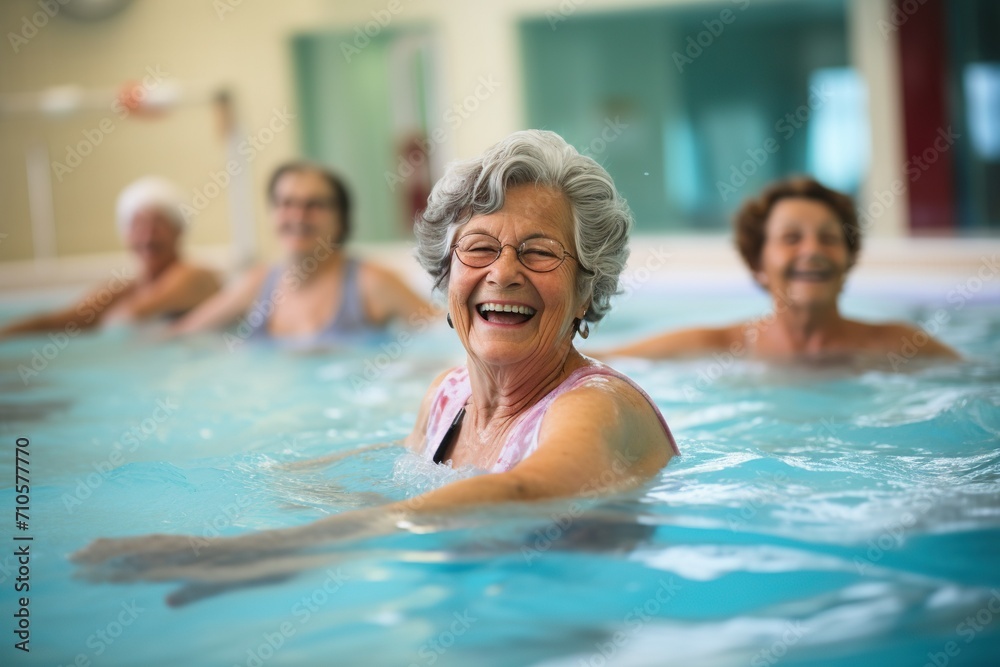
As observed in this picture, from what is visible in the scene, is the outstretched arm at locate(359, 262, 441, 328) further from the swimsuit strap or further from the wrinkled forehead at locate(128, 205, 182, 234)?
the wrinkled forehead at locate(128, 205, 182, 234)

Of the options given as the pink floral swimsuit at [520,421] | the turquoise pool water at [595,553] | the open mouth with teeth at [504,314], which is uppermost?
the open mouth with teeth at [504,314]

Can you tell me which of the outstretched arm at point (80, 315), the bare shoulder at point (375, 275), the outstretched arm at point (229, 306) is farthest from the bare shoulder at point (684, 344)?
the outstretched arm at point (80, 315)

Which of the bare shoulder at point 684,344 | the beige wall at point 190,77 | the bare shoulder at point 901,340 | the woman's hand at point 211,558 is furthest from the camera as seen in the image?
the beige wall at point 190,77

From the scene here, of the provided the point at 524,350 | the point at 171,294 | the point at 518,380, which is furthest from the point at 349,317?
the point at 524,350

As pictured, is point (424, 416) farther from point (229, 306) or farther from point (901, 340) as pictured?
point (229, 306)

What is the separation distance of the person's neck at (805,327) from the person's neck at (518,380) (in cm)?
202

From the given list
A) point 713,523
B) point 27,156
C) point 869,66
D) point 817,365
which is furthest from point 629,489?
point 27,156

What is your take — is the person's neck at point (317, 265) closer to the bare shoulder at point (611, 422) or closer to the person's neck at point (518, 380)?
the person's neck at point (518, 380)

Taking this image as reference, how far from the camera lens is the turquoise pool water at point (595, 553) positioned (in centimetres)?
189

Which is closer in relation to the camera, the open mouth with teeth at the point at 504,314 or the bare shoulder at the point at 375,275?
the open mouth with teeth at the point at 504,314

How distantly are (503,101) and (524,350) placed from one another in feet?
29.4

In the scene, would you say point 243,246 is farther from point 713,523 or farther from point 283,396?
point 713,523

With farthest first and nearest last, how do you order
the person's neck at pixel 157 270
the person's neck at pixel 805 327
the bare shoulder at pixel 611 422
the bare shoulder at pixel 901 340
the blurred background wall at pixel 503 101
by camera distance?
the blurred background wall at pixel 503 101 → the person's neck at pixel 157 270 → the person's neck at pixel 805 327 → the bare shoulder at pixel 901 340 → the bare shoulder at pixel 611 422

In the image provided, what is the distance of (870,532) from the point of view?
2211 mm
